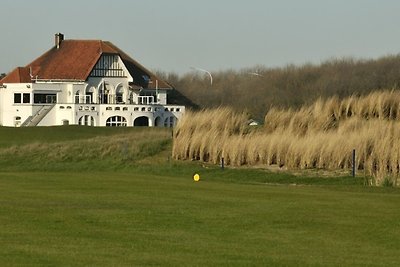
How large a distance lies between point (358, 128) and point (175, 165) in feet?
24.5

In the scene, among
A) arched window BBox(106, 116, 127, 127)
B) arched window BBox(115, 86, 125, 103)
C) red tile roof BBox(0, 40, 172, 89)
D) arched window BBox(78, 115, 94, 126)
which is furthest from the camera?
arched window BBox(115, 86, 125, 103)

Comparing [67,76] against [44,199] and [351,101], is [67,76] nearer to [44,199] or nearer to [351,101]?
[351,101]

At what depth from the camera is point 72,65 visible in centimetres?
10325

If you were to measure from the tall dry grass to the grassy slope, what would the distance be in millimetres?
6914

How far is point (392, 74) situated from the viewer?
372 feet

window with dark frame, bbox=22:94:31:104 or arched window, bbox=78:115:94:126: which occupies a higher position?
window with dark frame, bbox=22:94:31:104

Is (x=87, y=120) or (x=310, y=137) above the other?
(x=87, y=120)

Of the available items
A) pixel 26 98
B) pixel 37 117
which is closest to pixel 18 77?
pixel 26 98

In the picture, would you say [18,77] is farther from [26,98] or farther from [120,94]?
[120,94]

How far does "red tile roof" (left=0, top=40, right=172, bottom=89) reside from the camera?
101375 millimetres

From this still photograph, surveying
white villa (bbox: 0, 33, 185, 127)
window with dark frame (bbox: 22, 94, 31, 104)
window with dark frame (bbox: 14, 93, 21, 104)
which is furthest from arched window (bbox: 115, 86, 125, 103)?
window with dark frame (bbox: 14, 93, 21, 104)

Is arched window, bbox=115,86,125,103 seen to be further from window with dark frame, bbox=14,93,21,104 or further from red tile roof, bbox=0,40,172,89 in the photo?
window with dark frame, bbox=14,93,21,104

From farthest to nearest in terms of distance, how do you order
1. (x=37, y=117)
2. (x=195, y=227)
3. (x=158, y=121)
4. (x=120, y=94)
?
(x=120, y=94) < (x=158, y=121) < (x=37, y=117) < (x=195, y=227)

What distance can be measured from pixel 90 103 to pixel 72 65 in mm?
5229
